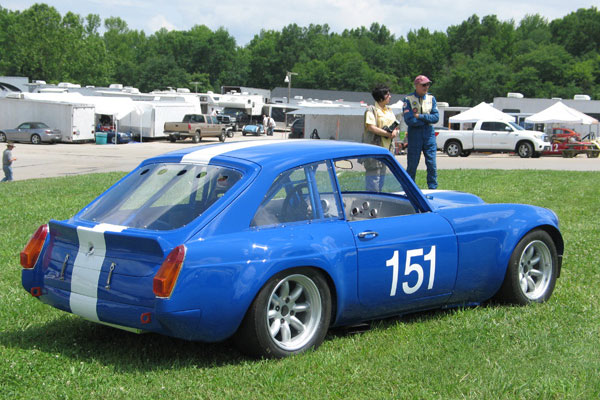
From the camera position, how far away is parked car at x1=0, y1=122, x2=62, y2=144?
132 ft

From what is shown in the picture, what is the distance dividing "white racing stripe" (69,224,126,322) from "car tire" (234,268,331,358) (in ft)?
Result: 2.83

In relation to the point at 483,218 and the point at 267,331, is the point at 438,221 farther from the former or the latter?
the point at 267,331

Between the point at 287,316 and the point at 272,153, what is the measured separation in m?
1.05

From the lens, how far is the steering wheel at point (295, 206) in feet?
14.6

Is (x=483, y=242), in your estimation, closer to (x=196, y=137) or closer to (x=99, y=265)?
(x=99, y=265)

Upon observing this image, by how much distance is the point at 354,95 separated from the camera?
355 ft

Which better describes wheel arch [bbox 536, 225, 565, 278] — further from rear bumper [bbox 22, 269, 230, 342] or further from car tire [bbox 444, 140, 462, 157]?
car tire [bbox 444, 140, 462, 157]

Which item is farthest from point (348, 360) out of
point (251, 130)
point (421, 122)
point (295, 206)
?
point (251, 130)

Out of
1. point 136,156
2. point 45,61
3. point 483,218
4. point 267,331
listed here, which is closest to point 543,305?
point 483,218

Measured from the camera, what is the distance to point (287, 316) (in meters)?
4.32

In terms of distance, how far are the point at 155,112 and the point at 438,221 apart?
138 feet

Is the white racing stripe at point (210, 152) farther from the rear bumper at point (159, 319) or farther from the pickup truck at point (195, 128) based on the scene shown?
the pickup truck at point (195, 128)

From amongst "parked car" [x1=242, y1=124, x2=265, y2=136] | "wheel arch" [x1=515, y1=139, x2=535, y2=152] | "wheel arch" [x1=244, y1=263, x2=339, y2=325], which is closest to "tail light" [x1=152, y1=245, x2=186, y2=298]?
"wheel arch" [x1=244, y1=263, x2=339, y2=325]

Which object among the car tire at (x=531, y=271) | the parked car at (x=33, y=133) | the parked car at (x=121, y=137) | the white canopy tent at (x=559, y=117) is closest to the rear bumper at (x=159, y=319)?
the car tire at (x=531, y=271)
